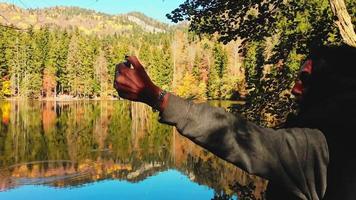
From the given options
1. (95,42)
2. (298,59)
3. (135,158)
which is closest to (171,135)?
(135,158)

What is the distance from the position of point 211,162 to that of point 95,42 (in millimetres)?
102948

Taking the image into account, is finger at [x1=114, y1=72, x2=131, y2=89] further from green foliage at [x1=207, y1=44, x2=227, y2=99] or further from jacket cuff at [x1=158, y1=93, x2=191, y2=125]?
green foliage at [x1=207, y1=44, x2=227, y2=99]

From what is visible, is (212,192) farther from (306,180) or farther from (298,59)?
(306,180)

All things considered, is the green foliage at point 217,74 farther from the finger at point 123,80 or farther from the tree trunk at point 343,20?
the finger at point 123,80

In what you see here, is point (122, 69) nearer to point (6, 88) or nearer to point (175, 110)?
point (175, 110)

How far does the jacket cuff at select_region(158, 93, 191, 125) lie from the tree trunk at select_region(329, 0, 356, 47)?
4.61 meters

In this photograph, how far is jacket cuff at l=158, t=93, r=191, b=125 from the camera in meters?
1.57

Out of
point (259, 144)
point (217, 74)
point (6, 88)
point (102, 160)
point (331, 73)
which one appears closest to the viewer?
point (259, 144)

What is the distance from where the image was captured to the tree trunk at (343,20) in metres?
5.62

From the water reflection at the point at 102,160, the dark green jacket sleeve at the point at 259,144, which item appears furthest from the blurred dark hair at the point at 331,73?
the water reflection at the point at 102,160

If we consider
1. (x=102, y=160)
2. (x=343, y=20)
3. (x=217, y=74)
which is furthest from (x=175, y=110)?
(x=217, y=74)

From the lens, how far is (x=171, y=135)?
40.1 metres

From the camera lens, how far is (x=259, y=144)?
1.57 m

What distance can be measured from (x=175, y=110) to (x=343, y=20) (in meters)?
4.71
